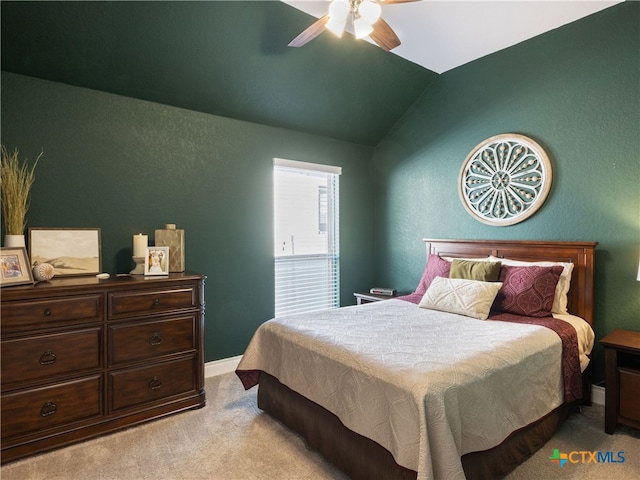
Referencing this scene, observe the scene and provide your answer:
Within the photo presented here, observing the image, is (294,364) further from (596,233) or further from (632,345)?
(596,233)

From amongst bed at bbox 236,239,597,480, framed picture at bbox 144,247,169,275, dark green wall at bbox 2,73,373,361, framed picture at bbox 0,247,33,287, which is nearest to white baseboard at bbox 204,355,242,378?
dark green wall at bbox 2,73,373,361

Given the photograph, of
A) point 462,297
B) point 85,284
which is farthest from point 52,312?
point 462,297

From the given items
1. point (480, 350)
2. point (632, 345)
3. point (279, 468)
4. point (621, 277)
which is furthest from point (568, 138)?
point (279, 468)

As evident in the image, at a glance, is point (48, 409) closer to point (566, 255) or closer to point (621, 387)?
point (621, 387)

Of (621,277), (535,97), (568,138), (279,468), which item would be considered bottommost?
(279,468)

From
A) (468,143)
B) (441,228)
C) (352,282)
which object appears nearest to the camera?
(468,143)

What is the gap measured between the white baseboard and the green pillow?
7.17 feet

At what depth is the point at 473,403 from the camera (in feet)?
5.57

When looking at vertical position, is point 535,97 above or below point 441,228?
above

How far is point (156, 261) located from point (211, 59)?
1.65m

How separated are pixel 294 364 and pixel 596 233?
255cm

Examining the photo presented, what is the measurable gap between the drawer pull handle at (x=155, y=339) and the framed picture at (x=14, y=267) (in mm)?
809

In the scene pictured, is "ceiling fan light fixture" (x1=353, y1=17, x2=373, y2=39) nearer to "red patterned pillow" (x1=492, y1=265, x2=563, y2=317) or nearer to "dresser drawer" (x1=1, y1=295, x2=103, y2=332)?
"red patterned pillow" (x1=492, y1=265, x2=563, y2=317)

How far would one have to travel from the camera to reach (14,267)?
226 centimetres
